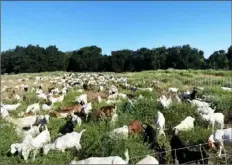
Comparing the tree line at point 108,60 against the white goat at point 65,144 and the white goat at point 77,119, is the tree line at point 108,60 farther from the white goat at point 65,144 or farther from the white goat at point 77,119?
the white goat at point 65,144

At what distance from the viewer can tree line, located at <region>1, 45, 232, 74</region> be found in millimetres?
A: 86688

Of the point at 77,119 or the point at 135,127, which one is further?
the point at 77,119

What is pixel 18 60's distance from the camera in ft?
282

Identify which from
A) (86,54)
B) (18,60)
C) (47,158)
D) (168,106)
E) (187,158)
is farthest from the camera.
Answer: (86,54)

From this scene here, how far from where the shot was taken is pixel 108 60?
90688mm

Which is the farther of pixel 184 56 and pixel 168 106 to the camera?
pixel 184 56

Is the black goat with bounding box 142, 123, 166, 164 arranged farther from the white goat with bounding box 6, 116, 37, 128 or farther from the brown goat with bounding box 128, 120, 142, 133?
the white goat with bounding box 6, 116, 37, 128

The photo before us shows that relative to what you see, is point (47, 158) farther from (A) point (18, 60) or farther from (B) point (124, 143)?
(A) point (18, 60)

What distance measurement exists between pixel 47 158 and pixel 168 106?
566 centimetres

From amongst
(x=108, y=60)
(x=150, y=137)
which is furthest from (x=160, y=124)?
(x=108, y=60)

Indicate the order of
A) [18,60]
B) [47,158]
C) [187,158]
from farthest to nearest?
[18,60], [47,158], [187,158]

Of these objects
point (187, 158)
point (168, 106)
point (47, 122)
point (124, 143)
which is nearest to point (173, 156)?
point (187, 158)

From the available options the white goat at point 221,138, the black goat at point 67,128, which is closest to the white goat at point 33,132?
the black goat at point 67,128

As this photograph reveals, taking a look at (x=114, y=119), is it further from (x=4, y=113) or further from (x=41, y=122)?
(x=4, y=113)
